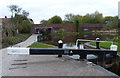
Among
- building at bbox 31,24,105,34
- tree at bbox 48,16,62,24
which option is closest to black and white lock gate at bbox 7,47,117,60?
building at bbox 31,24,105,34

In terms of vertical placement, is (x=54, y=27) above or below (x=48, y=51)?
above

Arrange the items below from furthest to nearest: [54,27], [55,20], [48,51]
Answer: [55,20], [54,27], [48,51]

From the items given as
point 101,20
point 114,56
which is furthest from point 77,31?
point 114,56

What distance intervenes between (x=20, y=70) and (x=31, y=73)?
0.63m

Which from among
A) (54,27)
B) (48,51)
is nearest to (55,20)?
(54,27)

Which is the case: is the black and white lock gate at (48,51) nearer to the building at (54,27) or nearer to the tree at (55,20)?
the building at (54,27)

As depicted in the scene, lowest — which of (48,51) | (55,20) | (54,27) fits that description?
(48,51)

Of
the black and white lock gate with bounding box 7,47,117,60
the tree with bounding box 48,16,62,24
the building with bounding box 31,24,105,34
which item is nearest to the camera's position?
the black and white lock gate with bounding box 7,47,117,60

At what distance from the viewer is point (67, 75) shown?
16.4 feet

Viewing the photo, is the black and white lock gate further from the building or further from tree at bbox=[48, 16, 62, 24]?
tree at bbox=[48, 16, 62, 24]

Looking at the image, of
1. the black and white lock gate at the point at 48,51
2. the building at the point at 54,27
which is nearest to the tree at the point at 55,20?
the building at the point at 54,27

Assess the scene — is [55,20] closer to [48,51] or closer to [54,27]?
[54,27]

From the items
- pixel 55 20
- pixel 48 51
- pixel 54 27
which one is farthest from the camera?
pixel 55 20

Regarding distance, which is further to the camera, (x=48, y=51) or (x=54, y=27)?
(x=54, y=27)
